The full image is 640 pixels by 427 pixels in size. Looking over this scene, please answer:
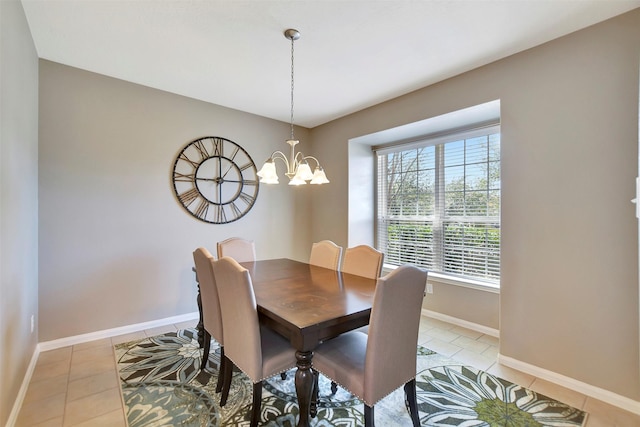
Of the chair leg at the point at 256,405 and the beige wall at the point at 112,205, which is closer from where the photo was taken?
the chair leg at the point at 256,405

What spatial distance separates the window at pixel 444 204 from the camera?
3.10 m

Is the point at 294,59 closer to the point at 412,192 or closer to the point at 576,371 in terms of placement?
the point at 412,192

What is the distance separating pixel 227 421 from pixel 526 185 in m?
2.69

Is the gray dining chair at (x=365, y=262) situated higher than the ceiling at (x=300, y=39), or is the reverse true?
the ceiling at (x=300, y=39)

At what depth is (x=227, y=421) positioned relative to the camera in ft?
5.75

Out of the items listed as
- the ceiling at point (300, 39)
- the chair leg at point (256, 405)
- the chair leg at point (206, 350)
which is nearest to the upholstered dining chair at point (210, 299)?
the chair leg at point (206, 350)

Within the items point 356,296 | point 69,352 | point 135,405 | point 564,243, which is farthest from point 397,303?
point 69,352

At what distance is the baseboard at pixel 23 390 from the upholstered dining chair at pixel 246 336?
1.26 m

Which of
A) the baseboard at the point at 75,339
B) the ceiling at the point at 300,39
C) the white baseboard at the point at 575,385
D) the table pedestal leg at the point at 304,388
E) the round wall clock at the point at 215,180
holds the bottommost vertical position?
the white baseboard at the point at 575,385

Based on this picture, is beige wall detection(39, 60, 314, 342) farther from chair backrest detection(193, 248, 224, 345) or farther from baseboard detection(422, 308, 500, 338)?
baseboard detection(422, 308, 500, 338)

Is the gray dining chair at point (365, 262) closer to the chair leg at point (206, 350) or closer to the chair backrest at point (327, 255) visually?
the chair backrest at point (327, 255)

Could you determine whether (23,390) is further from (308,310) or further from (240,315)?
(308,310)

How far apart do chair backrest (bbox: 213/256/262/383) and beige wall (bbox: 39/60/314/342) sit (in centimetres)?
186

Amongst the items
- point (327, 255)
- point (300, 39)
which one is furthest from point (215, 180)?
point (300, 39)
